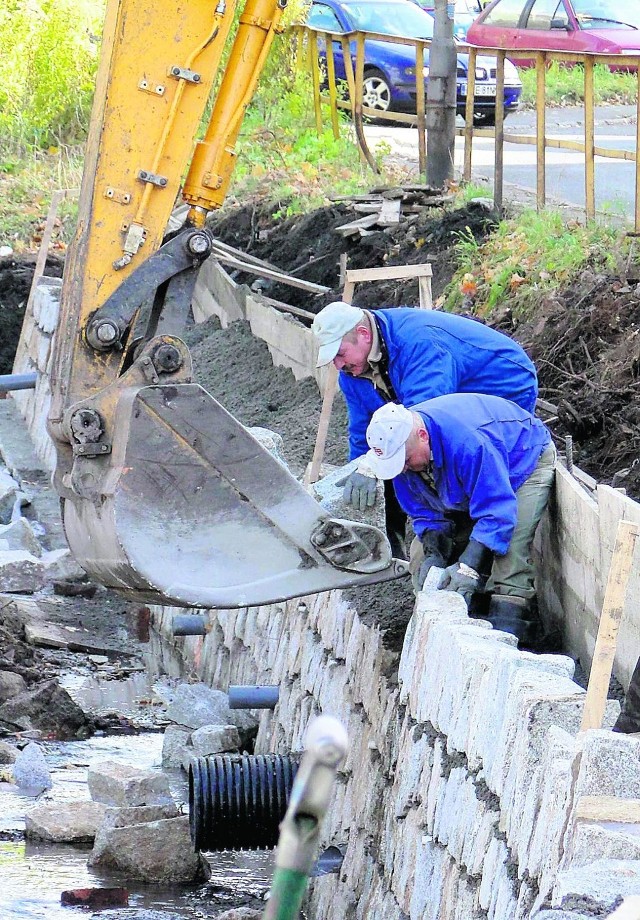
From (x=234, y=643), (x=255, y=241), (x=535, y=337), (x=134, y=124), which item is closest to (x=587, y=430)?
(x=535, y=337)

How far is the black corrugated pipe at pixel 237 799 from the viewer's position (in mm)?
6555

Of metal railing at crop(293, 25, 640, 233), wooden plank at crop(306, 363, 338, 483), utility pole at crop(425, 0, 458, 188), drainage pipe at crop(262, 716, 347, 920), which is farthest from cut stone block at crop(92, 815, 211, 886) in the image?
utility pole at crop(425, 0, 458, 188)

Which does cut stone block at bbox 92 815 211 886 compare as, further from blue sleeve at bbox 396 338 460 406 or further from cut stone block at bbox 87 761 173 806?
blue sleeve at bbox 396 338 460 406

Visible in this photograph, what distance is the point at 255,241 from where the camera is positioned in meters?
17.5

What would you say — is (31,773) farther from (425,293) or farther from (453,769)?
(453,769)

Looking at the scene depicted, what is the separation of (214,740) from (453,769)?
3564mm

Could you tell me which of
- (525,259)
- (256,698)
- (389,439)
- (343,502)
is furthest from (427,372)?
(525,259)

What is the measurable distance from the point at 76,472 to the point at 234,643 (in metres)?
3.33

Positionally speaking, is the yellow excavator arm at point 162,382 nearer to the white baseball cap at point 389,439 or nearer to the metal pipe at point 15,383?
the white baseball cap at point 389,439

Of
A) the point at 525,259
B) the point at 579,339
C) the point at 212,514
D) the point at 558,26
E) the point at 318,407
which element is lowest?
the point at 318,407

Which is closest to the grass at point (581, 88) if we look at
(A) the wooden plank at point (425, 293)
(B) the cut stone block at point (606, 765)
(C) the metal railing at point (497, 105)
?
(C) the metal railing at point (497, 105)

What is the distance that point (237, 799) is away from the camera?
6543mm

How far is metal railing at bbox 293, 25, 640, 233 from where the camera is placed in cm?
1142

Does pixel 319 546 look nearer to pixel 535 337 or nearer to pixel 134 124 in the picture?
pixel 134 124
